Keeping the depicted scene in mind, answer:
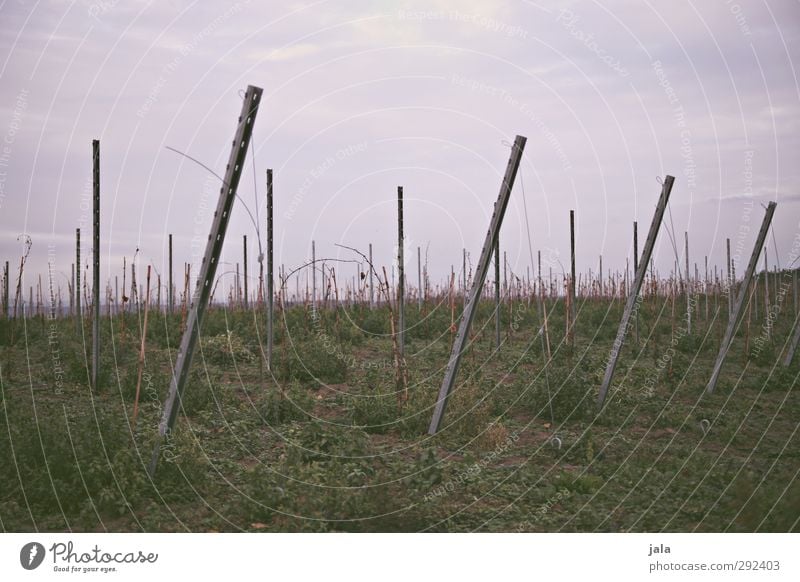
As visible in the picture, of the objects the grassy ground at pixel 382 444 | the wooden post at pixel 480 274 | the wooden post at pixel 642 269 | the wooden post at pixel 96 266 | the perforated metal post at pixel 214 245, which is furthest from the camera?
the wooden post at pixel 642 269

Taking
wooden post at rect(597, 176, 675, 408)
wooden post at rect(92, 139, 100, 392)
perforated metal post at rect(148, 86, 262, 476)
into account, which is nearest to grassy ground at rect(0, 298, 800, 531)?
wooden post at rect(92, 139, 100, 392)

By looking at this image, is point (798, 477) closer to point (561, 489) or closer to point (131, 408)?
point (561, 489)

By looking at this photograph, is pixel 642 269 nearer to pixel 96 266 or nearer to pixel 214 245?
pixel 214 245

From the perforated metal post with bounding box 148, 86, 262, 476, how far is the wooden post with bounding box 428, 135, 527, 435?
2.98 metres

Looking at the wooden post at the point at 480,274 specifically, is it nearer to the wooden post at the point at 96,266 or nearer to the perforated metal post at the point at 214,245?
the perforated metal post at the point at 214,245

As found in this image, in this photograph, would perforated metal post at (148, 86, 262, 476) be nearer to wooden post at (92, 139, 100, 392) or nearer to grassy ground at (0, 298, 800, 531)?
grassy ground at (0, 298, 800, 531)

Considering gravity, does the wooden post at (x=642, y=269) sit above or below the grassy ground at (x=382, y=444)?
above

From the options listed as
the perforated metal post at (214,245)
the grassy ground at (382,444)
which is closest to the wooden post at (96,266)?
the grassy ground at (382,444)

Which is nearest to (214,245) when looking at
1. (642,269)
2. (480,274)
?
(480,274)

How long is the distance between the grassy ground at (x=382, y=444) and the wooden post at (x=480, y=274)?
0.39 m

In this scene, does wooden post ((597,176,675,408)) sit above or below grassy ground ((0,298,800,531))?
above

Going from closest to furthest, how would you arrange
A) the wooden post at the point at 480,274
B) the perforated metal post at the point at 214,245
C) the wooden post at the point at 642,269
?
the perforated metal post at the point at 214,245 → the wooden post at the point at 480,274 → the wooden post at the point at 642,269

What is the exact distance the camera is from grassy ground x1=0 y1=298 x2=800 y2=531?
6113 millimetres

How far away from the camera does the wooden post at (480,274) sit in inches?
314
